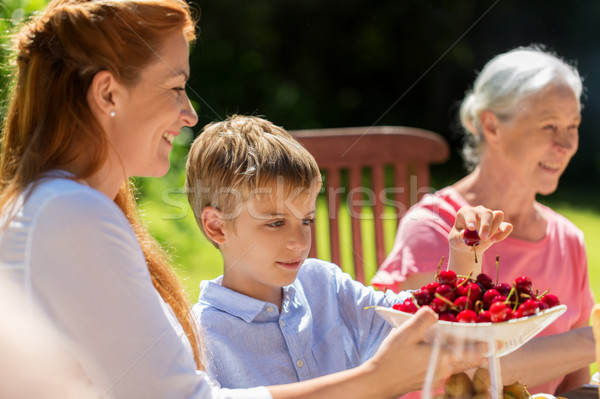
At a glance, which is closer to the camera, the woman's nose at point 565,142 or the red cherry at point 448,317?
the red cherry at point 448,317

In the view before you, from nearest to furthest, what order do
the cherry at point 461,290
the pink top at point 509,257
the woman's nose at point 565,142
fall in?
the cherry at point 461,290 → the pink top at point 509,257 → the woman's nose at point 565,142

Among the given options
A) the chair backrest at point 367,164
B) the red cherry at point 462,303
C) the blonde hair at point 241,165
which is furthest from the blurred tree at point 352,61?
the red cherry at point 462,303

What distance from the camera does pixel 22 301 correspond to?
1094mm

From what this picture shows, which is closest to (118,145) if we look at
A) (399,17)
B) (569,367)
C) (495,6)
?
(569,367)

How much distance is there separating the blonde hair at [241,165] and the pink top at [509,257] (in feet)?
2.22

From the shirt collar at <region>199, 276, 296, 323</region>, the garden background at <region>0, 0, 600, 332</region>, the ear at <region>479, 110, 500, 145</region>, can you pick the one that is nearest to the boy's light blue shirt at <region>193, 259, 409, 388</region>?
the shirt collar at <region>199, 276, 296, 323</region>

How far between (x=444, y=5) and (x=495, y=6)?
2.74 feet

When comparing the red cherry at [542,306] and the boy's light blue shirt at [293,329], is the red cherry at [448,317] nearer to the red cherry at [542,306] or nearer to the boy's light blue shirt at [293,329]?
the red cherry at [542,306]

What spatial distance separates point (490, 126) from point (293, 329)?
50.2 inches

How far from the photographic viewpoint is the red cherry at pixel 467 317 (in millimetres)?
1107

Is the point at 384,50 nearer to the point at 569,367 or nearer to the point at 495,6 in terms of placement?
the point at 495,6

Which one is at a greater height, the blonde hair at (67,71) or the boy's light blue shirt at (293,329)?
the blonde hair at (67,71)

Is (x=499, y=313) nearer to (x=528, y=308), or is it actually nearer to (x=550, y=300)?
(x=528, y=308)

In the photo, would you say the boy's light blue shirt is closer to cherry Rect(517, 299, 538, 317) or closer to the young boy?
the young boy
